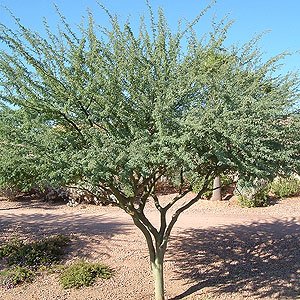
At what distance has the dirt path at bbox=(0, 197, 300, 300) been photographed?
745cm

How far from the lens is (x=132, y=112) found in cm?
535

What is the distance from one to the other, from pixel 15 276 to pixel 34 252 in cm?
107

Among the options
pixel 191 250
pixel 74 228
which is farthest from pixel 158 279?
pixel 74 228

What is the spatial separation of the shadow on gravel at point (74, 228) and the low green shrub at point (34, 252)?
1.12ft

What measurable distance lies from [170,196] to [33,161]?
10391mm

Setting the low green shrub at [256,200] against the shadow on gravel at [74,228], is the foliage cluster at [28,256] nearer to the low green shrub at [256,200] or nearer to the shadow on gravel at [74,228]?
the shadow on gravel at [74,228]

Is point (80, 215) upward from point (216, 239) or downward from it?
upward

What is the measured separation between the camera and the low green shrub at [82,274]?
769cm

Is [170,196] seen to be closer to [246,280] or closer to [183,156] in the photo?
[246,280]

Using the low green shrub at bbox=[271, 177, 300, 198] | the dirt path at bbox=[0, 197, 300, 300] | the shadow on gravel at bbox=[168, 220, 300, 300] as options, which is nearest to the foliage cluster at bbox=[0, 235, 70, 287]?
the dirt path at bbox=[0, 197, 300, 300]

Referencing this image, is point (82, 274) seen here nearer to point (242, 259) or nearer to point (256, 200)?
point (242, 259)

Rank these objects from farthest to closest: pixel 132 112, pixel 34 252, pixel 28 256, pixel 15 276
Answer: pixel 34 252
pixel 28 256
pixel 15 276
pixel 132 112

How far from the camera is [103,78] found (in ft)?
17.1

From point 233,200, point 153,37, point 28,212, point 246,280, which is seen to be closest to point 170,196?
point 233,200
